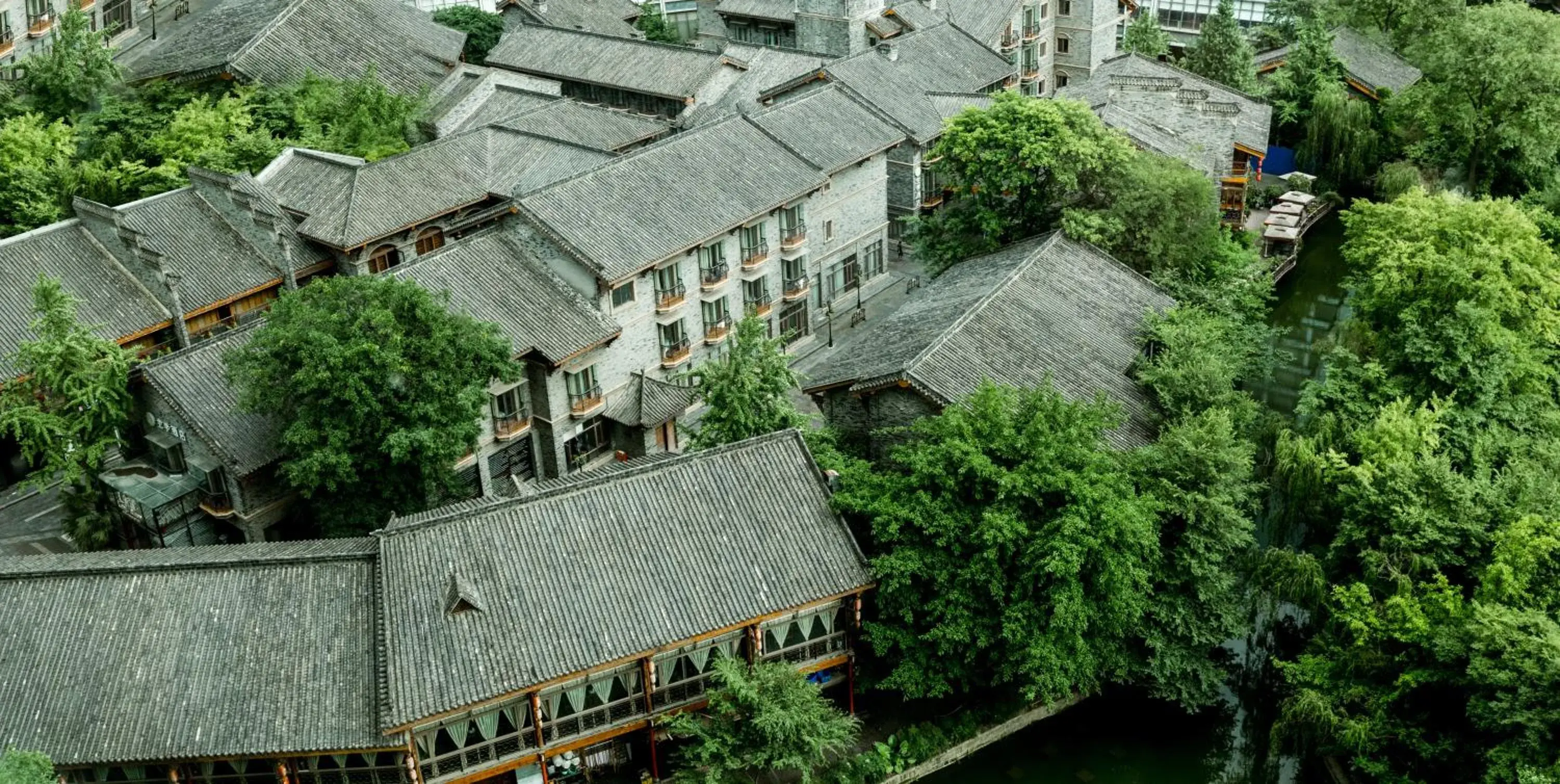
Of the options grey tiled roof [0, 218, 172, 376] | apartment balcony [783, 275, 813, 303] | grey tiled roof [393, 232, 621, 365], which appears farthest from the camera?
apartment balcony [783, 275, 813, 303]

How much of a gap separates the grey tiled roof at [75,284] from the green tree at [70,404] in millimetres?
2983

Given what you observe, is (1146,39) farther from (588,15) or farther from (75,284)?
(75,284)

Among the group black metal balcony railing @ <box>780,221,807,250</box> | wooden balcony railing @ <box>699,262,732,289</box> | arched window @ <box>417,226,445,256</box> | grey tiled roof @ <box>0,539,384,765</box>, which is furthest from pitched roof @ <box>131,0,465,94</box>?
grey tiled roof @ <box>0,539,384,765</box>

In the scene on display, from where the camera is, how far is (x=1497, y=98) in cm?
6750

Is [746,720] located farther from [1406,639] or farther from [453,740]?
[1406,639]

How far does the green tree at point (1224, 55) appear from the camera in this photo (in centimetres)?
7606

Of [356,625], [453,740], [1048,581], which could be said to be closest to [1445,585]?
[1048,581]

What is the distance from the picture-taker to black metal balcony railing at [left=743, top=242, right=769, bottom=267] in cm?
5600

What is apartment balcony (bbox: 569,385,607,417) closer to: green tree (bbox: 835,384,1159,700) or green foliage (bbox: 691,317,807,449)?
green foliage (bbox: 691,317,807,449)

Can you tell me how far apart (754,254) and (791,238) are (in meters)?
2.22

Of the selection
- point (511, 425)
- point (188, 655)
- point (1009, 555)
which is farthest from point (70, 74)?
point (1009, 555)

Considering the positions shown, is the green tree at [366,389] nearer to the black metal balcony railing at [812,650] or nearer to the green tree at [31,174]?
the black metal balcony railing at [812,650]

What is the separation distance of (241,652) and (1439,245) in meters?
39.4

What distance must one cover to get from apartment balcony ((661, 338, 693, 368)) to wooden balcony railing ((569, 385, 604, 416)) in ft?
12.8
